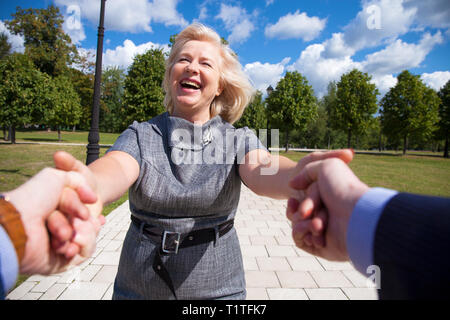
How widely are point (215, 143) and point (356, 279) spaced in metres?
3.30

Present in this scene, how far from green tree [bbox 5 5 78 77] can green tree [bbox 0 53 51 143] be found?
11.1 meters

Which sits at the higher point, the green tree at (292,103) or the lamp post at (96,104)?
the green tree at (292,103)

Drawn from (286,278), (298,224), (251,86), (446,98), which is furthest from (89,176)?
(446,98)

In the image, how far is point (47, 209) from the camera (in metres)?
0.73

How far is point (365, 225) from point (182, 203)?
0.91m

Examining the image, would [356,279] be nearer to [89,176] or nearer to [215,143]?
[215,143]

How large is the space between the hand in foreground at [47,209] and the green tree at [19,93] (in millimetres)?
24857

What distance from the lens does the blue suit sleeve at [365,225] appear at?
659 mm

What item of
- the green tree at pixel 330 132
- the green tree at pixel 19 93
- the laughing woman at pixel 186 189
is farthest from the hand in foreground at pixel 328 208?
the green tree at pixel 330 132

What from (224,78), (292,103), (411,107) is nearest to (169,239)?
(224,78)

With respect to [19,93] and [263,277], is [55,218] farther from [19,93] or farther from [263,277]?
[19,93]

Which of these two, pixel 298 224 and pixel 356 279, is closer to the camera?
pixel 298 224

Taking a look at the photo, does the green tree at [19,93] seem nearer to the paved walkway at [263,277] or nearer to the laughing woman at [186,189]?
the paved walkway at [263,277]

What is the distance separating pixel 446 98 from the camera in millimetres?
35969
